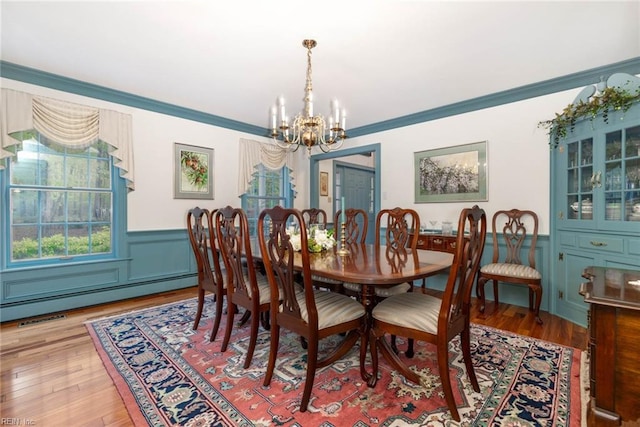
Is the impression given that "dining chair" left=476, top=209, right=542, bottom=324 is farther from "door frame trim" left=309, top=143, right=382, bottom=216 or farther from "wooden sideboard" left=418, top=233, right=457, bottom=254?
"door frame trim" left=309, top=143, right=382, bottom=216

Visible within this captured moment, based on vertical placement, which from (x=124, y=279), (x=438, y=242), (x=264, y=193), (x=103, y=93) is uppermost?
(x=103, y=93)

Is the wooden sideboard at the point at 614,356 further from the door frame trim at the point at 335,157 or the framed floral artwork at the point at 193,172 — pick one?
the framed floral artwork at the point at 193,172

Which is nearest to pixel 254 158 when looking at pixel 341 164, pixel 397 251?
pixel 341 164

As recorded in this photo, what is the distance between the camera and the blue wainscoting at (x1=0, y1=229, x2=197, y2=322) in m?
2.93

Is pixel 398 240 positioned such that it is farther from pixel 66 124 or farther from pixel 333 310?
pixel 66 124

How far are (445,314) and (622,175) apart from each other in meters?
2.26

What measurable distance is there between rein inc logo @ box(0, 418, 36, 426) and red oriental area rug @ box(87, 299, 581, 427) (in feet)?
1.26

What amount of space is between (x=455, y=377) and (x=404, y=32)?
2465 millimetres

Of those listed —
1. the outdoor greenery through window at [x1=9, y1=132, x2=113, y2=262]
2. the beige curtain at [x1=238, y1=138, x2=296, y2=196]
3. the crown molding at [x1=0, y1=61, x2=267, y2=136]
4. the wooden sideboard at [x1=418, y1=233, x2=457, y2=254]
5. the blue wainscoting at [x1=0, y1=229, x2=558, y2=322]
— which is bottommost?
the blue wainscoting at [x1=0, y1=229, x2=558, y2=322]

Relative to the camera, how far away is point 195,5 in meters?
2.01

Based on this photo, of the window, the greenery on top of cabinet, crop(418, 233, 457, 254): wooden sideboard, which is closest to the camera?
the greenery on top of cabinet

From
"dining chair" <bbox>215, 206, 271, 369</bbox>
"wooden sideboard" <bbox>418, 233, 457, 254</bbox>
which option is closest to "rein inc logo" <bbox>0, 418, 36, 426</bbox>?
"dining chair" <bbox>215, 206, 271, 369</bbox>

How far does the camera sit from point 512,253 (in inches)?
130

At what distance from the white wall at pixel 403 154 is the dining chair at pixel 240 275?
2019 millimetres
